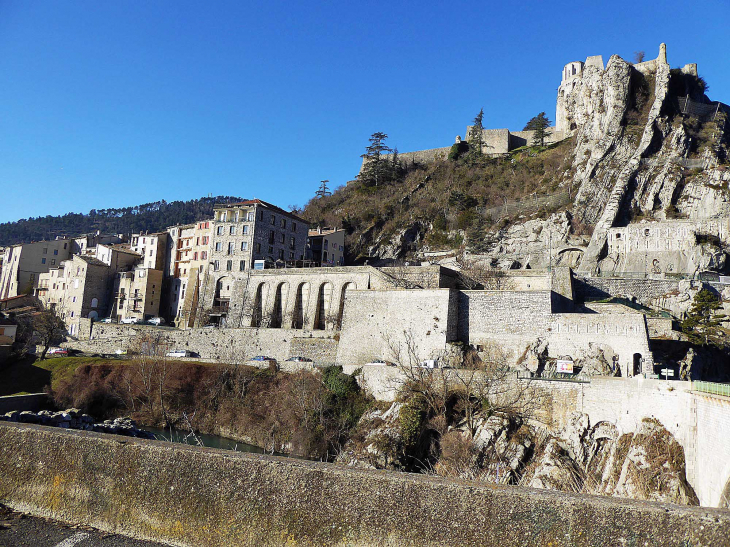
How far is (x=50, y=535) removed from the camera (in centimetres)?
→ 684

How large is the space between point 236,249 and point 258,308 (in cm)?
801

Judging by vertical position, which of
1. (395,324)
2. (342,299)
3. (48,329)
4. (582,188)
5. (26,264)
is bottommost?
(48,329)

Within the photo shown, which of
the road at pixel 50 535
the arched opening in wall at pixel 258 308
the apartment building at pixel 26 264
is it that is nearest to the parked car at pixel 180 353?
the arched opening in wall at pixel 258 308

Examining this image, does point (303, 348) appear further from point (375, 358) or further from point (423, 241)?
point (423, 241)

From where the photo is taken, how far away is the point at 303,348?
130ft

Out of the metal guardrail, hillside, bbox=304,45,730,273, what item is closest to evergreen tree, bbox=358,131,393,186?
hillside, bbox=304,45,730,273

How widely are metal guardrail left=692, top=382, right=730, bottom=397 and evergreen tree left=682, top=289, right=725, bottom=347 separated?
52.1 feet

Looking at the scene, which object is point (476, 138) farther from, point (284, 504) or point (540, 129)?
point (284, 504)

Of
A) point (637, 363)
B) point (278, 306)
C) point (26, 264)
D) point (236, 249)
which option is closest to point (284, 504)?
point (637, 363)

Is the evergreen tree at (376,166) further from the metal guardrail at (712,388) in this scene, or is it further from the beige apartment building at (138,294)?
the metal guardrail at (712,388)

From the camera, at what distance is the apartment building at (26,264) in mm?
72750

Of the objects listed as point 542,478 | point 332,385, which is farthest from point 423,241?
point 542,478

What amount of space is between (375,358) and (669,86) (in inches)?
2167

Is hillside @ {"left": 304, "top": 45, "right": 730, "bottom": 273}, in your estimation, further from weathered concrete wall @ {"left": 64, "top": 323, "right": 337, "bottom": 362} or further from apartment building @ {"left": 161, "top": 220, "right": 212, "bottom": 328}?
weathered concrete wall @ {"left": 64, "top": 323, "right": 337, "bottom": 362}
